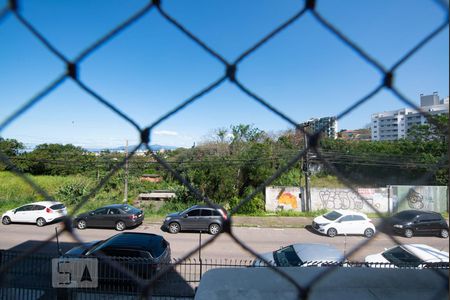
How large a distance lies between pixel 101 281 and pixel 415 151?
16.4 feet

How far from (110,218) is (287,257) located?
5521 millimetres

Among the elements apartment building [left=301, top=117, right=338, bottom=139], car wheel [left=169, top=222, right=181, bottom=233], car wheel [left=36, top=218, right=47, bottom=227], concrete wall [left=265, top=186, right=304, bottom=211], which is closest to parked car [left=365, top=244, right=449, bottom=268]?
apartment building [left=301, top=117, right=338, bottom=139]

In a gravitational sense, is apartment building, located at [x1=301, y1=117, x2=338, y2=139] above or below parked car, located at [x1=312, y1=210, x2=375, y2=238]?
above

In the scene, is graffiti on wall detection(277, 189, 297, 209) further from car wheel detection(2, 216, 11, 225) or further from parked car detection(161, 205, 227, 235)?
car wheel detection(2, 216, 11, 225)

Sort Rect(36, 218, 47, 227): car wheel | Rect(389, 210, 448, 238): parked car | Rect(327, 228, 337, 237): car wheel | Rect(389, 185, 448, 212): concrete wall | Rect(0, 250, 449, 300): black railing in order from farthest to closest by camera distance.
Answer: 1. Rect(36, 218, 47, 227): car wheel
2. Rect(327, 228, 337, 237): car wheel
3. Rect(0, 250, 449, 300): black railing
4. Rect(389, 210, 448, 238): parked car
5. Rect(389, 185, 448, 212): concrete wall

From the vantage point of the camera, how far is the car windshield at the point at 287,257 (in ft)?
13.9

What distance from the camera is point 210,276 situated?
1204 mm

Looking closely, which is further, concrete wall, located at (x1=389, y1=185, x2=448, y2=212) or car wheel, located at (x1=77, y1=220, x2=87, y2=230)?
car wheel, located at (x1=77, y1=220, x2=87, y2=230)

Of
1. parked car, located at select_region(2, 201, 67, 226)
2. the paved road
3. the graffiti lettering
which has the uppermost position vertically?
the graffiti lettering

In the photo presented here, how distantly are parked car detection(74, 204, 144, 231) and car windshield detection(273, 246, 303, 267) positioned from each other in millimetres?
5067

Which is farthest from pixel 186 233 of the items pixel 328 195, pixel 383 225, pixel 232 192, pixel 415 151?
pixel 383 225

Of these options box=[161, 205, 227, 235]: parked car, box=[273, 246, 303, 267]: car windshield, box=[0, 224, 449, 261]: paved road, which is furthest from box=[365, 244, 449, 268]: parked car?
box=[161, 205, 227, 235]: parked car

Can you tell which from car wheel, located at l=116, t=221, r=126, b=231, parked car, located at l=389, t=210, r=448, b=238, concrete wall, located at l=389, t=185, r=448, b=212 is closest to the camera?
concrete wall, located at l=389, t=185, r=448, b=212

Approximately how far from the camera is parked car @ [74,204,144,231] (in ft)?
26.2
